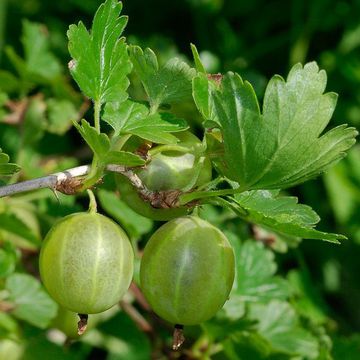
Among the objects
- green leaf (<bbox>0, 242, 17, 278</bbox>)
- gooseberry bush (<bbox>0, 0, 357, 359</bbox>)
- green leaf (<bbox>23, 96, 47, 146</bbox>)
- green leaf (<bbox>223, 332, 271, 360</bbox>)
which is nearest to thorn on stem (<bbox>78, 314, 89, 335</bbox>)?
gooseberry bush (<bbox>0, 0, 357, 359</bbox>)

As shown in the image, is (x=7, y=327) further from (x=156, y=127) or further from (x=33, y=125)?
(x=156, y=127)

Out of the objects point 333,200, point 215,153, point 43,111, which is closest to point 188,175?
point 215,153

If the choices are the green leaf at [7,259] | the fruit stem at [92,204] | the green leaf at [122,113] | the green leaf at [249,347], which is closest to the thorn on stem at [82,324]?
the fruit stem at [92,204]

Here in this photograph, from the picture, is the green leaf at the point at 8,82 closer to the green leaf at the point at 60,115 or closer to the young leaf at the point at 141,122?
the green leaf at the point at 60,115

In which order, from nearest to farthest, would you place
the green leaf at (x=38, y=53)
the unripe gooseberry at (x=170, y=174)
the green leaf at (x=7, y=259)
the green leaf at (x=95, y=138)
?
1. the green leaf at (x=95, y=138)
2. the unripe gooseberry at (x=170, y=174)
3. the green leaf at (x=7, y=259)
4. the green leaf at (x=38, y=53)

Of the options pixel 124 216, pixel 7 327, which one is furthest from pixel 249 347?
pixel 7 327

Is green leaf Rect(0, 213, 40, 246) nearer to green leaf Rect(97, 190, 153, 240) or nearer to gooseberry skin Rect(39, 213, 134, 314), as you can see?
green leaf Rect(97, 190, 153, 240)
